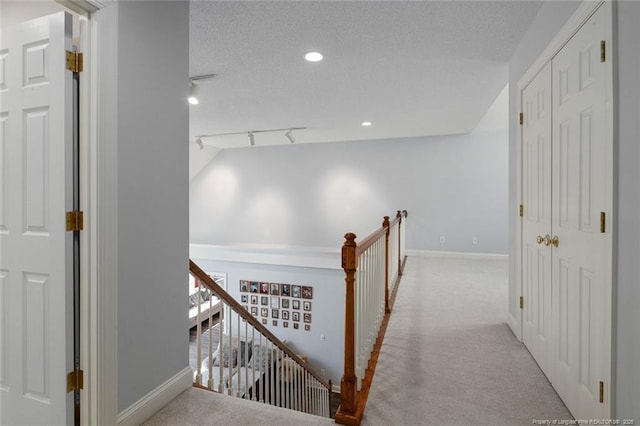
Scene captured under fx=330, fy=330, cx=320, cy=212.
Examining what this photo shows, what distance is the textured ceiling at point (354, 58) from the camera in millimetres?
2332

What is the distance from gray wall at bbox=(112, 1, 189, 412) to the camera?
1.61 metres

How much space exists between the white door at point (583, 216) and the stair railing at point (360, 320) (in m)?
1.09

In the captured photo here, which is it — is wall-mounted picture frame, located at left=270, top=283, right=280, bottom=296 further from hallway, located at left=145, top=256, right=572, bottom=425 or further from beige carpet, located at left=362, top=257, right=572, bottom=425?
hallway, located at left=145, top=256, right=572, bottom=425

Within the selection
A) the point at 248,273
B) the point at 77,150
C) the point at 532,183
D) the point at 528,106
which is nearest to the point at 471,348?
the point at 532,183

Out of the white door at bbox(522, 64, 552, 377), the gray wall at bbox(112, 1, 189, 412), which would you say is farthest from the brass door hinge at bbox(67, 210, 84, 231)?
the white door at bbox(522, 64, 552, 377)

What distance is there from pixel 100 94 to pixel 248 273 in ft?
19.7

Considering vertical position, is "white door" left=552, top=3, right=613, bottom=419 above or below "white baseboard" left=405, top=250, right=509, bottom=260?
above

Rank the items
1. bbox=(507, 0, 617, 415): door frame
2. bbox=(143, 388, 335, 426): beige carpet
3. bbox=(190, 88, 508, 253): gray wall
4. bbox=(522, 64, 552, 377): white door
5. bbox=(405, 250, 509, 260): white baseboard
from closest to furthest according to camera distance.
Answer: bbox=(507, 0, 617, 415): door frame < bbox=(143, 388, 335, 426): beige carpet < bbox=(522, 64, 552, 377): white door < bbox=(405, 250, 509, 260): white baseboard < bbox=(190, 88, 508, 253): gray wall

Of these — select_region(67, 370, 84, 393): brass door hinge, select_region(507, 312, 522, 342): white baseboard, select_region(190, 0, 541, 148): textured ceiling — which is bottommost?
select_region(507, 312, 522, 342): white baseboard

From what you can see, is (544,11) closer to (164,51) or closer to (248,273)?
(164,51)

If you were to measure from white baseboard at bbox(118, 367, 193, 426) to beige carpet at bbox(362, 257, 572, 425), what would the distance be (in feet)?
3.62

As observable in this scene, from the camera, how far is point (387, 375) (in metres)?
2.18

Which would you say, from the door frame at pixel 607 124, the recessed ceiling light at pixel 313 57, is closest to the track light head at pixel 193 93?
the recessed ceiling light at pixel 313 57
